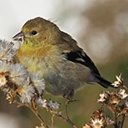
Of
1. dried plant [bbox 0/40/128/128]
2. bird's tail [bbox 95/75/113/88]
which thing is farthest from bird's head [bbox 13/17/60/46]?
dried plant [bbox 0/40/128/128]

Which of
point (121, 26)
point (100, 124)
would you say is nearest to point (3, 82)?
point (100, 124)

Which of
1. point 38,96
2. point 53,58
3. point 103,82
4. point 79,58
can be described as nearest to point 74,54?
point 79,58

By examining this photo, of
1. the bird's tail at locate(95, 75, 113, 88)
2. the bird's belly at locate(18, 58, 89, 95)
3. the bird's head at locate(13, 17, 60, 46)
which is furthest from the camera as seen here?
the bird's tail at locate(95, 75, 113, 88)

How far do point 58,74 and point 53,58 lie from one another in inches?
5.0

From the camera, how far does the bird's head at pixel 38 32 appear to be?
4457 mm

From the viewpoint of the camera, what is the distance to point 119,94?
9.21 feet

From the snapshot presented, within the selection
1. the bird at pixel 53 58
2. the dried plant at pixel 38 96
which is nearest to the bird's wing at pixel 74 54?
the bird at pixel 53 58

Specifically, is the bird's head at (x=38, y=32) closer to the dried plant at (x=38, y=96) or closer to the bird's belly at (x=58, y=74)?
the bird's belly at (x=58, y=74)

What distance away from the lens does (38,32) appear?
4.67 metres

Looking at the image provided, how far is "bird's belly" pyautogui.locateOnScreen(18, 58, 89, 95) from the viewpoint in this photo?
14.0ft

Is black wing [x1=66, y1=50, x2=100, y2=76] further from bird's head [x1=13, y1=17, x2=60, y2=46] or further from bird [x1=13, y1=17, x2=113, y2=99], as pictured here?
bird's head [x1=13, y1=17, x2=60, y2=46]

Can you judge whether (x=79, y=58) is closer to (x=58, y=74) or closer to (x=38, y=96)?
(x=58, y=74)

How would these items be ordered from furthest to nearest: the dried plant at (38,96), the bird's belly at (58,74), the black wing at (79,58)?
the black wing at (79,58) < the bird's belly at (58,74) < the dried plant at (38,96)

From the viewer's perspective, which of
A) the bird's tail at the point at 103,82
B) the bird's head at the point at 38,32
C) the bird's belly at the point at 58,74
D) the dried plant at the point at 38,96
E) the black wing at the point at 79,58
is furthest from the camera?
the bird's tail at the point at 103,82
